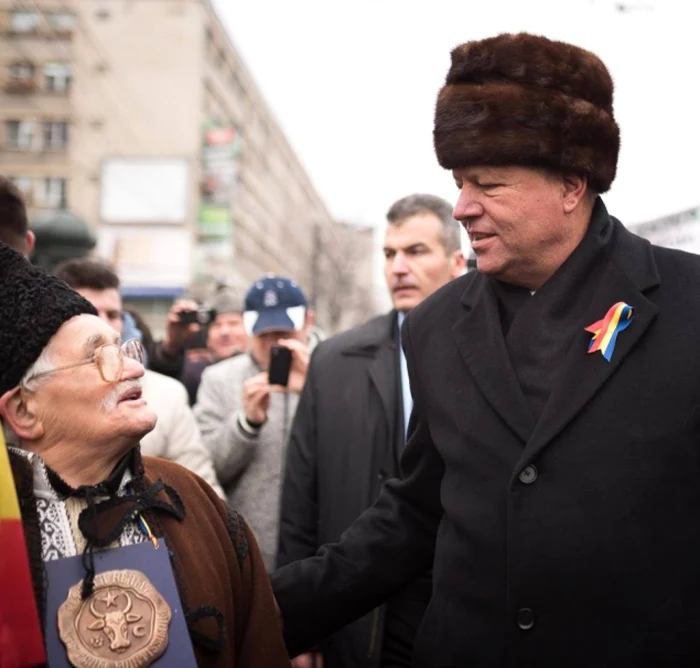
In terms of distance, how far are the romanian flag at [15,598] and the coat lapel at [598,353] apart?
1.17m

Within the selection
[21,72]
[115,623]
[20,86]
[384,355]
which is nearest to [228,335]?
[384,355]

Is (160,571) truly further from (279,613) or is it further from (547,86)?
(547,86)

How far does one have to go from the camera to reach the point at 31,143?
136 feet

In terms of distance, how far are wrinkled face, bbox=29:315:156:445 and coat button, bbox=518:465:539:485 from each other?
3.00ft

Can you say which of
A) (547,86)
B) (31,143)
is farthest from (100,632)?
(31,143)

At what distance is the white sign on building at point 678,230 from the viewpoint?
4.41m

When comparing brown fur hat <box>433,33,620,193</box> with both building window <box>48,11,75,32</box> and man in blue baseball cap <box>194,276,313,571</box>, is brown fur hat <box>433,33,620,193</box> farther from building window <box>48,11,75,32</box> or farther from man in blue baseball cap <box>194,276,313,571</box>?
building window <box>48,11,75,32</box>

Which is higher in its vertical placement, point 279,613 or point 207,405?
point 207,405

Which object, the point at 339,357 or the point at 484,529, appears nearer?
the point at 484,529

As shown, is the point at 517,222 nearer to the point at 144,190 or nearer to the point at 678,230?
the point at 678,230

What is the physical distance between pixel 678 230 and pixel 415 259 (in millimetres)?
1285

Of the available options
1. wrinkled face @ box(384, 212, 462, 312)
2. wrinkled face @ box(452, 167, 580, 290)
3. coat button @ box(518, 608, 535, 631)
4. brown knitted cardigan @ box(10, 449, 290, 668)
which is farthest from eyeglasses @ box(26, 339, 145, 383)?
wrinkled face @ box(384, 212, 462, 312)

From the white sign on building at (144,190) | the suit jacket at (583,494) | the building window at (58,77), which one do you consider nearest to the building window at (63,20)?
the building window at (58,77)

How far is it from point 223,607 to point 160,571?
22 centimetres
